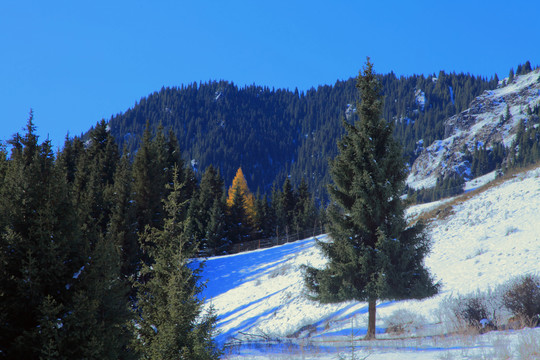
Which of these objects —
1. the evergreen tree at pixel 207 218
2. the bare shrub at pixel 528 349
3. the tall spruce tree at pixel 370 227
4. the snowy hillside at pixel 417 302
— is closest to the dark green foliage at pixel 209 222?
the evergreen tree at pixel 207 218

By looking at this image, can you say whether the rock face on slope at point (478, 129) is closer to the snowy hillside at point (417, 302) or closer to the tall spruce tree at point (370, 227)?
the snowy hillside at point (417, 302)

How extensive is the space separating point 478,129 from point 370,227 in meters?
184

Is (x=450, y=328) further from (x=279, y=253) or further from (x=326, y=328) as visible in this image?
(x=279, y=253)

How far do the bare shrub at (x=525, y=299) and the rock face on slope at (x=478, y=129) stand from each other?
153 m

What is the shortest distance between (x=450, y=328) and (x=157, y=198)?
20.4 meters

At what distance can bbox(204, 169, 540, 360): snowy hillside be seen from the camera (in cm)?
973

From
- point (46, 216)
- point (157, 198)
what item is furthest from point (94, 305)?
point (157, 198)

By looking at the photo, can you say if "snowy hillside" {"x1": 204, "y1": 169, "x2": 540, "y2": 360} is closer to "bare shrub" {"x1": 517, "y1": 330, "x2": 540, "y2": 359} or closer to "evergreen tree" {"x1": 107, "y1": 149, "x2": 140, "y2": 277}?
"bare shrub" {"x1": 517, "y1": 330, "x2": 540, "y2": 359}

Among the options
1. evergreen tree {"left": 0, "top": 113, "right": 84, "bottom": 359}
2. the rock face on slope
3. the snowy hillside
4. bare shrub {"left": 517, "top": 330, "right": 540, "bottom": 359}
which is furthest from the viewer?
the rock face on slope

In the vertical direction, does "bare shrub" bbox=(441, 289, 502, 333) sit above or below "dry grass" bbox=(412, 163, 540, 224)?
below

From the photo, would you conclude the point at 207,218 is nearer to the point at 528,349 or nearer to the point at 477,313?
the point at 477,313

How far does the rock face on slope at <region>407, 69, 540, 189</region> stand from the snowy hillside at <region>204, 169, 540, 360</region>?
13953 cm

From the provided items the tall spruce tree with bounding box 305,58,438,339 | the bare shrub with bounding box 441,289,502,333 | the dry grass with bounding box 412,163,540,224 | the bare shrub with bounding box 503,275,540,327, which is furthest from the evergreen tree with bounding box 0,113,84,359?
the dry grass with bounding box 412,163,540,224

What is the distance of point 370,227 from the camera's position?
537 inches
